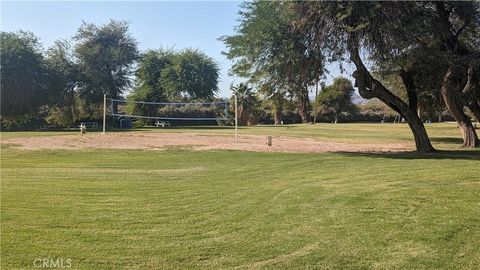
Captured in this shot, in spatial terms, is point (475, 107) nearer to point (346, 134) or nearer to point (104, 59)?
point (346, 134)

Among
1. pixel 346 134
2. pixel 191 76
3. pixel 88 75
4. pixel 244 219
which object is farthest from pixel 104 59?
pixel 244 219

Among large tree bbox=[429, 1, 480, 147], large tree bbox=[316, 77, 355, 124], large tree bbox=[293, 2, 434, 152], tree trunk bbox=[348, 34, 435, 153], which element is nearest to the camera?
large tree bbox=[293, 2, 434, 152]

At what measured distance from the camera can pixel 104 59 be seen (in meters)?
52.8

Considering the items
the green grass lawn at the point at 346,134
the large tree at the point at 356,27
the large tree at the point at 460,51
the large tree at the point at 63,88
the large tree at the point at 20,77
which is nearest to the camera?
the large tree at the point at 356,27

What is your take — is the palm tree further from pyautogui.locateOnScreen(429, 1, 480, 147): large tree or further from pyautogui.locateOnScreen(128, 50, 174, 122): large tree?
pyautogui.locateOnScreen(429, 1, 480, 147): large tree

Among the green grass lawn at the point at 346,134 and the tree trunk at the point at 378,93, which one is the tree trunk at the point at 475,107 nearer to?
the green grass lawn at the point at 346,134

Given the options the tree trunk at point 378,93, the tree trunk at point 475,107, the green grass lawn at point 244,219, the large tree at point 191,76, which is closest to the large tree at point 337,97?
the large tree at point 191,76

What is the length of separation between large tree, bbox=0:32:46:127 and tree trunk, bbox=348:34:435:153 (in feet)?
108

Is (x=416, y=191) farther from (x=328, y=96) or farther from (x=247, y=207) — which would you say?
(x=328, y=96)

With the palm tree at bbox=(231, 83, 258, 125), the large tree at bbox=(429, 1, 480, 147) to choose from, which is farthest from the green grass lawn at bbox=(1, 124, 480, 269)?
the palm tree at bbox=(231, 83, 258, 125)

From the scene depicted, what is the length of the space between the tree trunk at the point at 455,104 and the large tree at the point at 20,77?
113 feet

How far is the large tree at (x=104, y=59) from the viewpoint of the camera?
166ft

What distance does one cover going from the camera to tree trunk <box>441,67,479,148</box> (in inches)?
754

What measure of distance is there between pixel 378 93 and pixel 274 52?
414 cm
